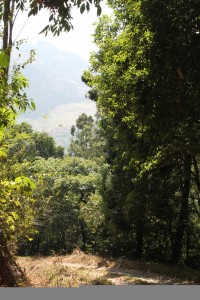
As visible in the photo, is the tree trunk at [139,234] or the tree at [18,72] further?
the tree trunk at [139,234]

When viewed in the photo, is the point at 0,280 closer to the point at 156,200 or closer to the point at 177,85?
the point at 177,85

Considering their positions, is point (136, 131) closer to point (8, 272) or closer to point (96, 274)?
point (96, 274)

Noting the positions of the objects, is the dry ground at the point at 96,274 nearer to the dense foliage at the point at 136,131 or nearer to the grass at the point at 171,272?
the grass at the point at 171,272

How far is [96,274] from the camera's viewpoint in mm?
12633

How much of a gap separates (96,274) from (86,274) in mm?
1478

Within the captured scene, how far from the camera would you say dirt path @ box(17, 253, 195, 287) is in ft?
29.6

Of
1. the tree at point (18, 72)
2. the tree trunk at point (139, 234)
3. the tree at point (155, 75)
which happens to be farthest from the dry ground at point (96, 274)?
the tree at point (18, 72)

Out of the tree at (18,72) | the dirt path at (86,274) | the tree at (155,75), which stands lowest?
the dirt path at (86,274)

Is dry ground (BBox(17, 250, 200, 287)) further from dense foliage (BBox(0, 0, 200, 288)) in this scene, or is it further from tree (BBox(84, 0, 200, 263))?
tree (BBox(84, 0, 200, 263))

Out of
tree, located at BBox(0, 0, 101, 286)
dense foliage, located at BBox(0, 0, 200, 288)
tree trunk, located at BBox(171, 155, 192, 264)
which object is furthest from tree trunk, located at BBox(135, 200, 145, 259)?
tree, located at BBox(0, 0, 101, 286)

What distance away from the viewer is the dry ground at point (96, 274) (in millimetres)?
9125

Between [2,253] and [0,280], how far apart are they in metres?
0.67

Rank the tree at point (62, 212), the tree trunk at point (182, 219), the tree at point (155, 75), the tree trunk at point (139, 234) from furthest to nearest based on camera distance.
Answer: the tree at point (62, 212) → the tree trunk at point (139, 234) → the tree trunk at point (182, 219) → the tree at point (155, 75)

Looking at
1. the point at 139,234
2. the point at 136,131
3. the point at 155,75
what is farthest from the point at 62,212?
the point at 155,75
